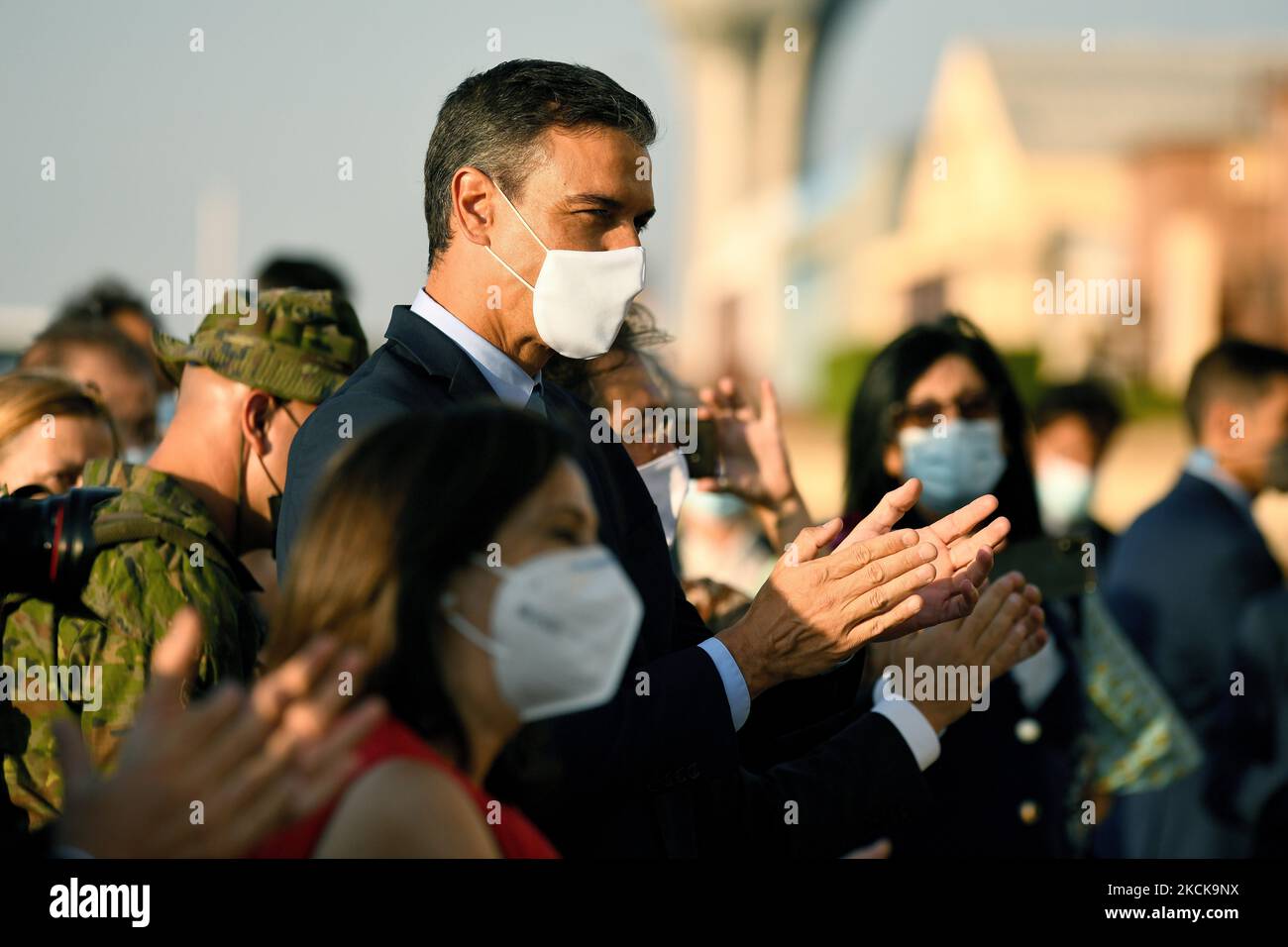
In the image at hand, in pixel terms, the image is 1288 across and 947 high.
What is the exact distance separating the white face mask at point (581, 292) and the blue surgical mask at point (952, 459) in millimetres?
1624

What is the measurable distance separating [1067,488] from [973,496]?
10.9 ft

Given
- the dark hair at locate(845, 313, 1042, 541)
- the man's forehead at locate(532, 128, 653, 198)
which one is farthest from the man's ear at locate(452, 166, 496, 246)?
the dark hair at locate(845, 313, 1042, 541)

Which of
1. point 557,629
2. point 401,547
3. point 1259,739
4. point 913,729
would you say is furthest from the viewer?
point 1259,739

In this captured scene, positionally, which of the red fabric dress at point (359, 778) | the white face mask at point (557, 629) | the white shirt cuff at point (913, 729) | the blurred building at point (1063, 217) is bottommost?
the white shirt cuff at point (913, 729)

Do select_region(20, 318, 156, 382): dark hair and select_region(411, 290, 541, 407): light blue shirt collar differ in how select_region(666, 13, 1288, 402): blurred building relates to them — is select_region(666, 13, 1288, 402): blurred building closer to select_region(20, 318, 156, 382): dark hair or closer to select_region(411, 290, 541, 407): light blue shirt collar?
select_region(20, 318, 156, 382): dark hair

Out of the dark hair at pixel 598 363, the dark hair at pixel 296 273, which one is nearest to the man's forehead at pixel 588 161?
the dark hair at pixel 598 363

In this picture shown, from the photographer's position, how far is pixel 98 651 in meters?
3.00

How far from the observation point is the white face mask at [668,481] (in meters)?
3.82

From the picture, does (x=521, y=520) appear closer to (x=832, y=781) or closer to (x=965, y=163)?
(x=832, y=781)

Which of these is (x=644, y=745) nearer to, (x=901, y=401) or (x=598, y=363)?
(x=598, y=363)

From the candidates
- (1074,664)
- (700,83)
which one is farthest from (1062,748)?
(700,83)

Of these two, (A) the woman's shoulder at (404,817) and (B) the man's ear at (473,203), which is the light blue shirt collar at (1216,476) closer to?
(B) the man's ear at (473,203)

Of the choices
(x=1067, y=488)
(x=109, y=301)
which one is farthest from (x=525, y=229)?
(x=1067, y=488)

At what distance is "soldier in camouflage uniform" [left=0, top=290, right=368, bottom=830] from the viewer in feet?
9.83
